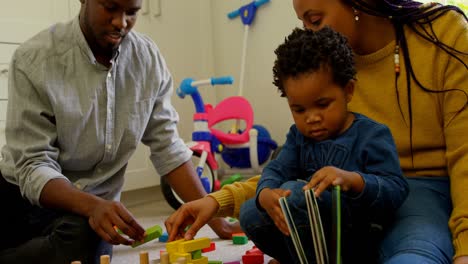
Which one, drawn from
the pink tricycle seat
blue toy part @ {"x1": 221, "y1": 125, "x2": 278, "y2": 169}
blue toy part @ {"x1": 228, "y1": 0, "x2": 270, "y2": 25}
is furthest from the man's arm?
blue toy part @ {"x1": 228, "y1": 0, "x2": 270, "y2": 25}

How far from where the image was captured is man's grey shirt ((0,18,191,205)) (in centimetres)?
104

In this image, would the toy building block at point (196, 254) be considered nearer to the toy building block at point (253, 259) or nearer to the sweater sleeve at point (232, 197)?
the sweater sleeve at point (232, 197)

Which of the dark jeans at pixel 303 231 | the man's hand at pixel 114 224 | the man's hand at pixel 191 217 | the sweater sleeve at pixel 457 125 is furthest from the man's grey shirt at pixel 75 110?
the sweater sleeve at pixel 457 125

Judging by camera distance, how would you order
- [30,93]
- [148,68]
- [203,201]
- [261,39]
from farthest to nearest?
[261,39], [148,68], [30,93], [203,201]

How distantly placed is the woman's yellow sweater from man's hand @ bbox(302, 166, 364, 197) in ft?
0.71

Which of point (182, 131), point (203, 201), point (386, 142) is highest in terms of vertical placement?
point (386, 142)

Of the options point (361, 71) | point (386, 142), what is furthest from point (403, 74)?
point (386, 142)

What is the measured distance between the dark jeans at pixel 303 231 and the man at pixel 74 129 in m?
0.20

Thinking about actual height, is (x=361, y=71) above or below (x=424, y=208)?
above

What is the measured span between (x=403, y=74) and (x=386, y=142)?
0.21 m

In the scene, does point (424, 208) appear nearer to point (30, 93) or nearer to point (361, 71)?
point (361, 71)

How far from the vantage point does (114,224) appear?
899mm

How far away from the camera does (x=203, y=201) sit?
95 cm

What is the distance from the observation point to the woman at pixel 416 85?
0.89 metres
